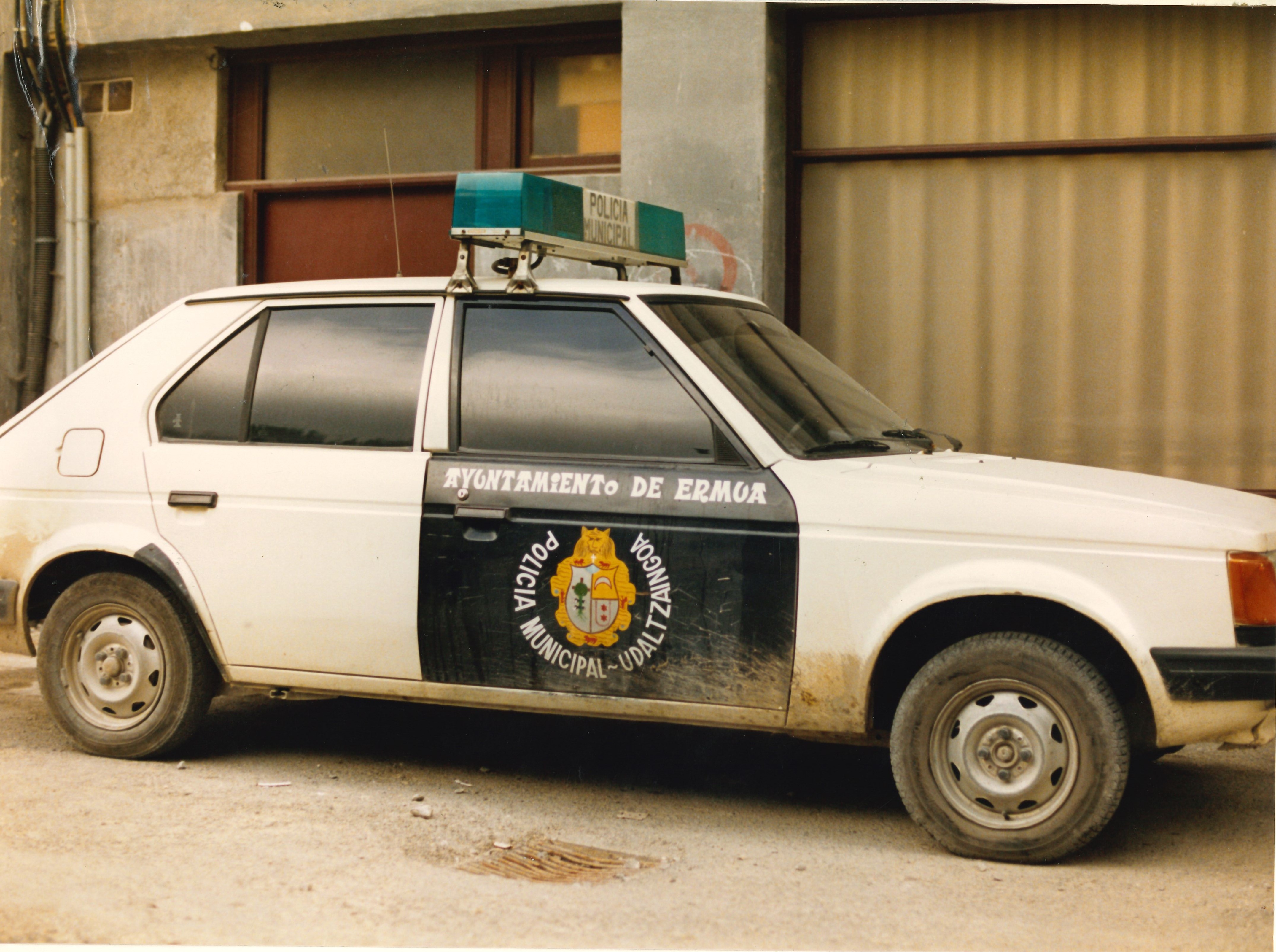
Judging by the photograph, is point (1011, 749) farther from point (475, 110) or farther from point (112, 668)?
point (475, 110)

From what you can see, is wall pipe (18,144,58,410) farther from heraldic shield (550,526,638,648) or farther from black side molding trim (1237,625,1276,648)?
black side molding trim (1237,625,1276,648)

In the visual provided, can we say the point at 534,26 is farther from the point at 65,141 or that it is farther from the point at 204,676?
the point at 204,676

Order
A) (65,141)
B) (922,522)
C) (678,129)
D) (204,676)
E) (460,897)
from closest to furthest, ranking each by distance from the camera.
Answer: (460,897), (922,522), (204,676), (678,129), (65,141)

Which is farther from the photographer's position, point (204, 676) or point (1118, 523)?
point (204, 676)

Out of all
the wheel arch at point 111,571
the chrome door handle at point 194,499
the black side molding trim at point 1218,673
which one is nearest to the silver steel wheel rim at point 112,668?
the wheel arch at point 111,571

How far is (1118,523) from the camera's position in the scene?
4004 mm

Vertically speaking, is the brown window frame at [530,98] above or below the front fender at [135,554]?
above

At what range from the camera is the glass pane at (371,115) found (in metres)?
9.04

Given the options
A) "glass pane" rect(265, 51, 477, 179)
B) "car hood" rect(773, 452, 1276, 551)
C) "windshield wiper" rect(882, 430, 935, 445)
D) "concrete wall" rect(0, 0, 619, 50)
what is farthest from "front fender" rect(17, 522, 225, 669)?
"concrete wall" rect(0, 0, 619, 50)

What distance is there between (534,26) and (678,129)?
1.31m

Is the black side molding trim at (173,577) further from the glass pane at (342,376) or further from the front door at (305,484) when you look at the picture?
the glass pane at (342,376)

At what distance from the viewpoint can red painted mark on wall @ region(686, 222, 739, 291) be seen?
26.5 ft

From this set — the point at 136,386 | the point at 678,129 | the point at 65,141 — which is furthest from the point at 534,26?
the point at 136,386

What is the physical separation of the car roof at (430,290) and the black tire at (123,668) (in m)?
1.16
